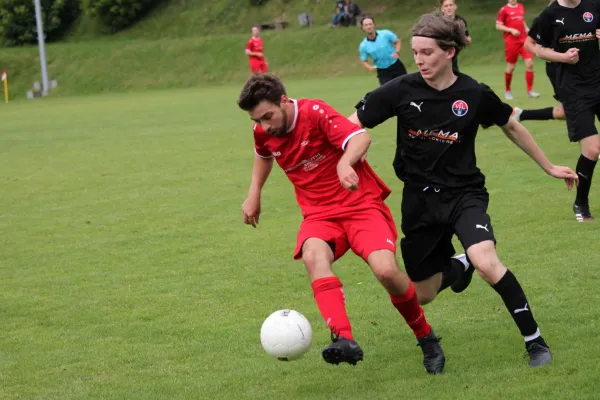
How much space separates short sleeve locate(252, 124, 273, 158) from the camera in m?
5.03

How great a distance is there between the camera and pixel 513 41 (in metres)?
20.6

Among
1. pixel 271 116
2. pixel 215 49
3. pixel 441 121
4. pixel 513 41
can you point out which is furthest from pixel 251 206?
pixel 215 49

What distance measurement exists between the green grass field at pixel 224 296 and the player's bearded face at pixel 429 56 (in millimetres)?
1511

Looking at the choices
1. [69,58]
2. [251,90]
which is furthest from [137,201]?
[69,58]

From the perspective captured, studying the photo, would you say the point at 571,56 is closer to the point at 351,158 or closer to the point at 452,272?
the point at 452,272

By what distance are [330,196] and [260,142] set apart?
0.52 meters

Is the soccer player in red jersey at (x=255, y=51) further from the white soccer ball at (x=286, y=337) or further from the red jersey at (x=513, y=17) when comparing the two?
the white soccer ball at (x=286, y=337)

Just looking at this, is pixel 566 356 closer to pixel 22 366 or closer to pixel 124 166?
pixel 22 366

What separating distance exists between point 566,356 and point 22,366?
2954 millimetres

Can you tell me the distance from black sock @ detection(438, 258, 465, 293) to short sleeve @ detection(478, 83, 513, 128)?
86 cm

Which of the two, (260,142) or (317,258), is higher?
(260,142)

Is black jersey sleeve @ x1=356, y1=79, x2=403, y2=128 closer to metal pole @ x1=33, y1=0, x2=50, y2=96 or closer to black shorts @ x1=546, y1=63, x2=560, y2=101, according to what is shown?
black shorts @ x1=546, y1=63, x2=560, y2=101

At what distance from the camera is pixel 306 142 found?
193 inches

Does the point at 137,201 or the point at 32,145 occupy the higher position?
the point at 137,201
